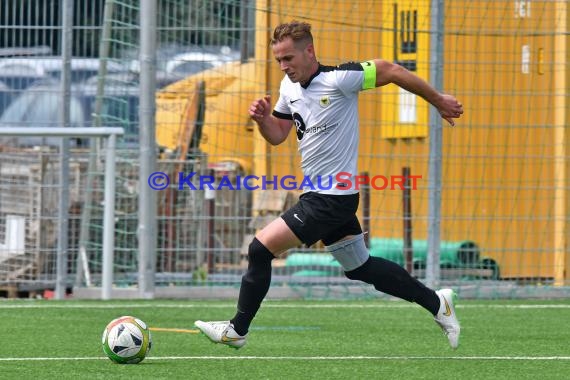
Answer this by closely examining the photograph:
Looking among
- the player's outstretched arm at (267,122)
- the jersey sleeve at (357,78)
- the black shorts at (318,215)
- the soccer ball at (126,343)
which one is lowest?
the soccer ball at (126,343)

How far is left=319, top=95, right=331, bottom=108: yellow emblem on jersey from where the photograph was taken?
752 centimetres

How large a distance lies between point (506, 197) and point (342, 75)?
5.93 metres

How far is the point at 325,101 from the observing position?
7.52m

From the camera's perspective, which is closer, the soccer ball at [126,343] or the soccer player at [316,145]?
the soccer ball at [126,343]

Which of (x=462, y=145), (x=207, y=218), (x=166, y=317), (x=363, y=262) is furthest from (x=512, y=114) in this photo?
(x=363, y=262)

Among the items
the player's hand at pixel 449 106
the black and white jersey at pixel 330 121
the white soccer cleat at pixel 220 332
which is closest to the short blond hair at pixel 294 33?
the black and white jersey at pixel 330 121

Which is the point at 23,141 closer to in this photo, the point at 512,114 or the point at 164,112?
the point at 164,112

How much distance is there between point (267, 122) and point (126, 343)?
4.92ft

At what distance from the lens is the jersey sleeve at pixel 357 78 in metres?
7.50

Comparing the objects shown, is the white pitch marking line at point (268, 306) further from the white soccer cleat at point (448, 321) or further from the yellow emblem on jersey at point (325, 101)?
the yellow emblem on jersey at point (325, 101)

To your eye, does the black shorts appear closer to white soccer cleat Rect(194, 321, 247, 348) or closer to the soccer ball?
white soccer cleat Rect(194, 321, 247, 348)

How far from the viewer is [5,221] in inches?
508

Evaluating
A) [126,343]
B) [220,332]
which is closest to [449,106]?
[220,332]

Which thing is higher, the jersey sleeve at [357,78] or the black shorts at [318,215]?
the jersey sleeve at [357,78]
